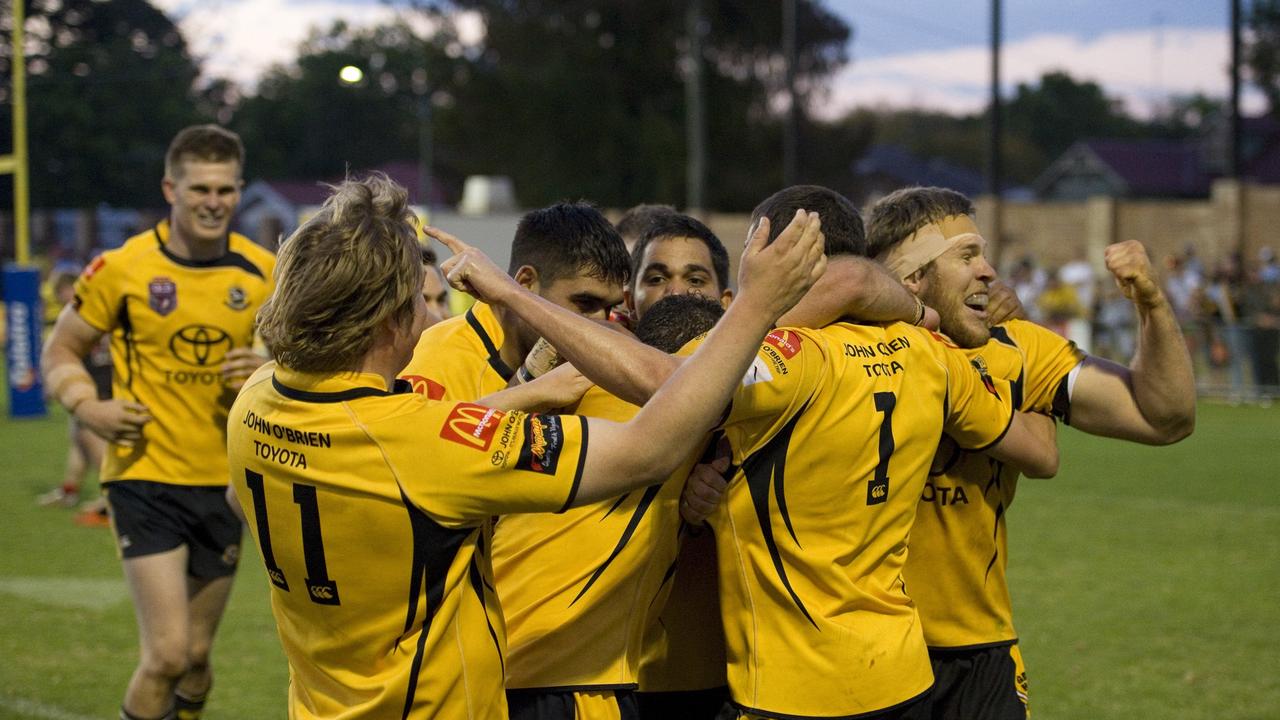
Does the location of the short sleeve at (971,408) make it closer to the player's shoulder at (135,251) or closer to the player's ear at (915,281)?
the player's ear at (915,281)

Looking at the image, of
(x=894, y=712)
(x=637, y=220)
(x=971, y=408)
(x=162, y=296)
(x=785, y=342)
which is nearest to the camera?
(x=785, y=342)

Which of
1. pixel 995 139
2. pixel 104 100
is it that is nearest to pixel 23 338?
pixel 995 139

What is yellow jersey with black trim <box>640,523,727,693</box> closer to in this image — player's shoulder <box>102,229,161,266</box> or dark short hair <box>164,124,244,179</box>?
dark short hair <box>164,124,244,179</box>

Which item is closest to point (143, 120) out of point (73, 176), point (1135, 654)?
point (73, 176)

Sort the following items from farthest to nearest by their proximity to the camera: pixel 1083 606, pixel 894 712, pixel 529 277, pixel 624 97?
pixel 624 97 → pixel 1083 606 → pixel 529 277 → pixel 894 712

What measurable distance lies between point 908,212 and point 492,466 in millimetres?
1691

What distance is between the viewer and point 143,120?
46969 mm

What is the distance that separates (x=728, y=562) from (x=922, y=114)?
100m

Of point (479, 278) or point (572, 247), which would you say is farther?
point (572, 247)

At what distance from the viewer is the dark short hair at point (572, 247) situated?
380 cm

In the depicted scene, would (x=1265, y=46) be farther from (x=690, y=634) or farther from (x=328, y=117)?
(x=690, y=634)

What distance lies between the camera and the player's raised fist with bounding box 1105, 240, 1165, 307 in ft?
12.0

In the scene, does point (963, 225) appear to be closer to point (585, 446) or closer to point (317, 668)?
point (585, 446)

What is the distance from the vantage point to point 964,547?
3914 mm
